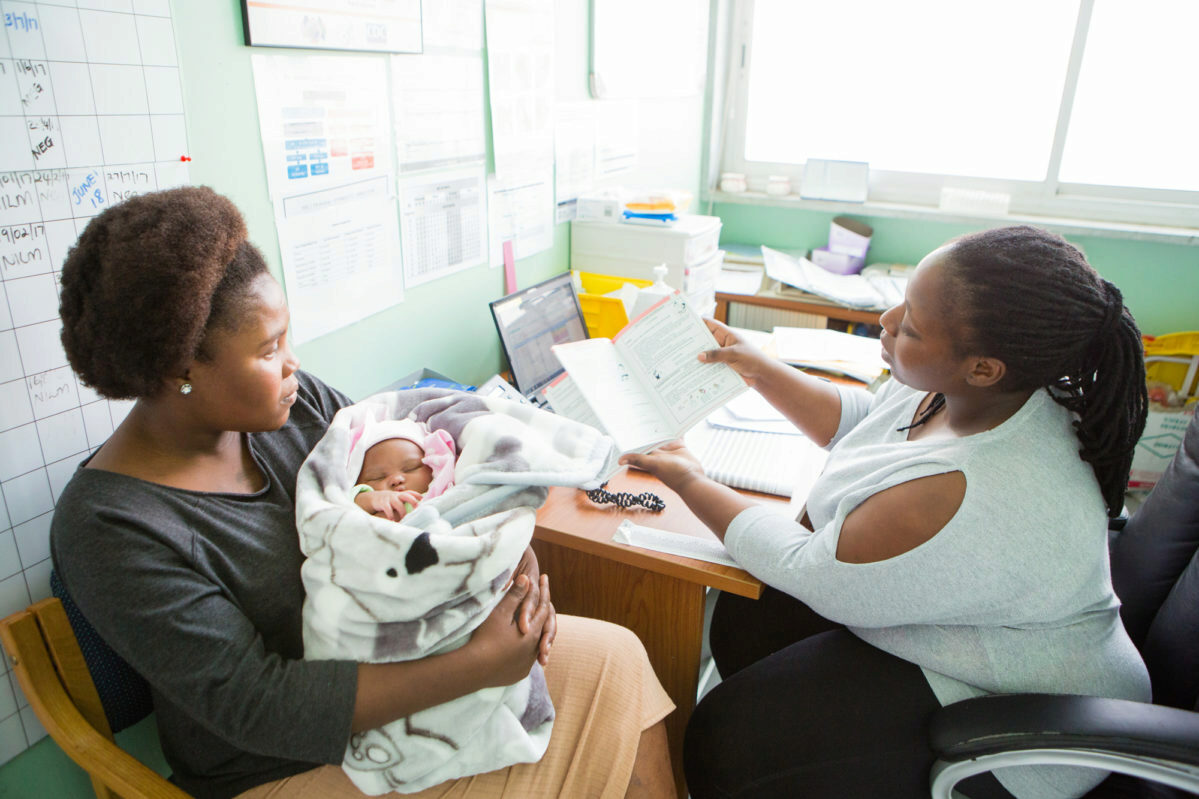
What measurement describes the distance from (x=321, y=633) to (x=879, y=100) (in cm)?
288

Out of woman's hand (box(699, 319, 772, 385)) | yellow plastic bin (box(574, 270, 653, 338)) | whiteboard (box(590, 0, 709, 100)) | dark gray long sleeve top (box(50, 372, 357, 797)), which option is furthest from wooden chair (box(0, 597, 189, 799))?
whiteboard (box(590, 0, 709, 100))

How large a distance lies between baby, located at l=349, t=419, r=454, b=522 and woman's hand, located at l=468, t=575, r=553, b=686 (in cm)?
19

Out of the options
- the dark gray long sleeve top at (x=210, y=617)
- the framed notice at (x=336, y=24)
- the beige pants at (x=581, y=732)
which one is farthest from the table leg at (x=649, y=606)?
the framed notice at (x=336, y=24)

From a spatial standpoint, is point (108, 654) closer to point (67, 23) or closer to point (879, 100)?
point (67, 23)

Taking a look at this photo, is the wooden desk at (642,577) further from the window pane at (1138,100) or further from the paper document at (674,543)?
the window pane at (1138,100)

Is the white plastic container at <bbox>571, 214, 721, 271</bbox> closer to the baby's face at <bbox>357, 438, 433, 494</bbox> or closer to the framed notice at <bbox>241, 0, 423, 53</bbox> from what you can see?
the framed notice at <bbox>241, 0, 423, 53</bbox>

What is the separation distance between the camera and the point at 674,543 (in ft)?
4.21

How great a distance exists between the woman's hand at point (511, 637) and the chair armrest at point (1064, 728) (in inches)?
22.4

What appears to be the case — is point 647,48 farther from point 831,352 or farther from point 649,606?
point 649,606

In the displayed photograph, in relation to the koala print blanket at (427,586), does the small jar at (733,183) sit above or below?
above

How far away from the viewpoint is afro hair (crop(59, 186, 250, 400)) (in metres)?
0.79

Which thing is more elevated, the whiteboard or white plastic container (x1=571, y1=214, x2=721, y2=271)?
the whiteboard

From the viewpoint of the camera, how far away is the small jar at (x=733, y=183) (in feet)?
10.1

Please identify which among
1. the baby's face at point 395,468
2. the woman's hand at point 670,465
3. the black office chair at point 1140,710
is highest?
the baby's face at point 395,468
